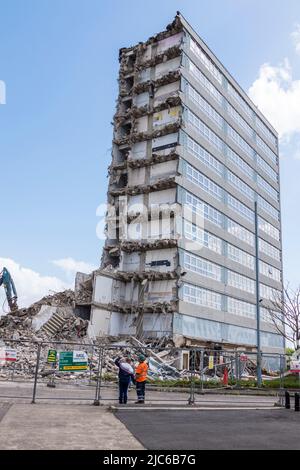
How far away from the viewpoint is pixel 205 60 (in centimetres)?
5578

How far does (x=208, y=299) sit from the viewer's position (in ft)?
160

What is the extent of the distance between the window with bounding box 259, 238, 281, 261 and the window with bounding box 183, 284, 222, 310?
16.6m

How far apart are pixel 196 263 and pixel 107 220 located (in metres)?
11.0

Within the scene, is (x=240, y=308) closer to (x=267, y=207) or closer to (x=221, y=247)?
(x=221, y=247)

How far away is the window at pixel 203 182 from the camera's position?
49.0 meters

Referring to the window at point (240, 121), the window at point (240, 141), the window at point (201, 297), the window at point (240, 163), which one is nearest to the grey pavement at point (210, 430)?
the window at point (201, 297)

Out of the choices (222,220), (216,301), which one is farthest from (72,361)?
(222,220)

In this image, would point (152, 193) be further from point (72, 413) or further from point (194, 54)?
point (72, 413)

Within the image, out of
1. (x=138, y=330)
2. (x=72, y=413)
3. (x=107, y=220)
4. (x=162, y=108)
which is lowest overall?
(x=72, y=413)

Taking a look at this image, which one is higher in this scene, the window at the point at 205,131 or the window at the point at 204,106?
the window at the point at 204,106

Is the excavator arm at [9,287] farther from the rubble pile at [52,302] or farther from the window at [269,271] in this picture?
the window at [269,271]

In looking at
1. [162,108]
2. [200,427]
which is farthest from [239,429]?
[162,108]

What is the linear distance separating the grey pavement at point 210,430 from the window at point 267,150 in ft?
198

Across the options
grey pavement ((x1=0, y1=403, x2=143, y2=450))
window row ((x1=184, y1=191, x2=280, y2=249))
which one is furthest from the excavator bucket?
grey pavement ((x1=0, y1=403, x2=143, y2=450))
